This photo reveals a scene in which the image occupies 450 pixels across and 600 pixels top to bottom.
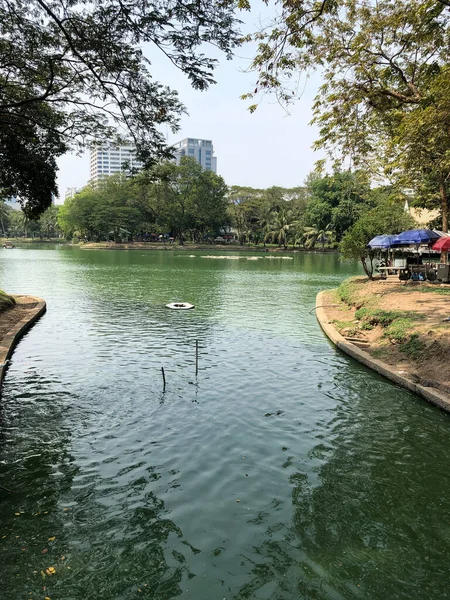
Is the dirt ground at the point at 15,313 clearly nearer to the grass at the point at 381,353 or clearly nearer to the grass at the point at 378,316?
the grass at the point at 381,353

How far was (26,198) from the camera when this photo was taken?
11320 millimetres

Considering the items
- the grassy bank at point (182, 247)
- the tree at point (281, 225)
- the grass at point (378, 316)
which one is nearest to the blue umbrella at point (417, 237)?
the grass at point (378, 316)

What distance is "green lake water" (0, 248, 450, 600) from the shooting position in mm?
3916

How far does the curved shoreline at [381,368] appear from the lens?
8.14 metres

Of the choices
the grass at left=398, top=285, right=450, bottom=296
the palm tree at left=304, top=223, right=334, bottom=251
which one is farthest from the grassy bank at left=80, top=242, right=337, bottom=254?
the grass at left=398, top=285, right=450, bottom=296

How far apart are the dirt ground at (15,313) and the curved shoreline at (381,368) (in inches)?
379

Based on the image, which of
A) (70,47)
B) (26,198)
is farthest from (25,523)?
(26,198)

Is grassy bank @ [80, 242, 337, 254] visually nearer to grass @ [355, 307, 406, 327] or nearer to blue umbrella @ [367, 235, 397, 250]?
blue umbrella @ [367, 235, 397, 250]

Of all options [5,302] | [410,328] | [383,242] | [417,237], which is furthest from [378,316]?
[5,302]

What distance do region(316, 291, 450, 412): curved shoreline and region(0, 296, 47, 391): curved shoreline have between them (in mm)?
8124

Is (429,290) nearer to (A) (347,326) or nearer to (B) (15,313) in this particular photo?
(A) (347,326)

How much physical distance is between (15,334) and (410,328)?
36.2 feet

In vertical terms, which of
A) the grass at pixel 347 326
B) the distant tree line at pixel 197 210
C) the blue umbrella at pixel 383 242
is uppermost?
the distant tree line at pixel 197 210

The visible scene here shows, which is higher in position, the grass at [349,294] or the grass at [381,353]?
the grass at [349,294]
